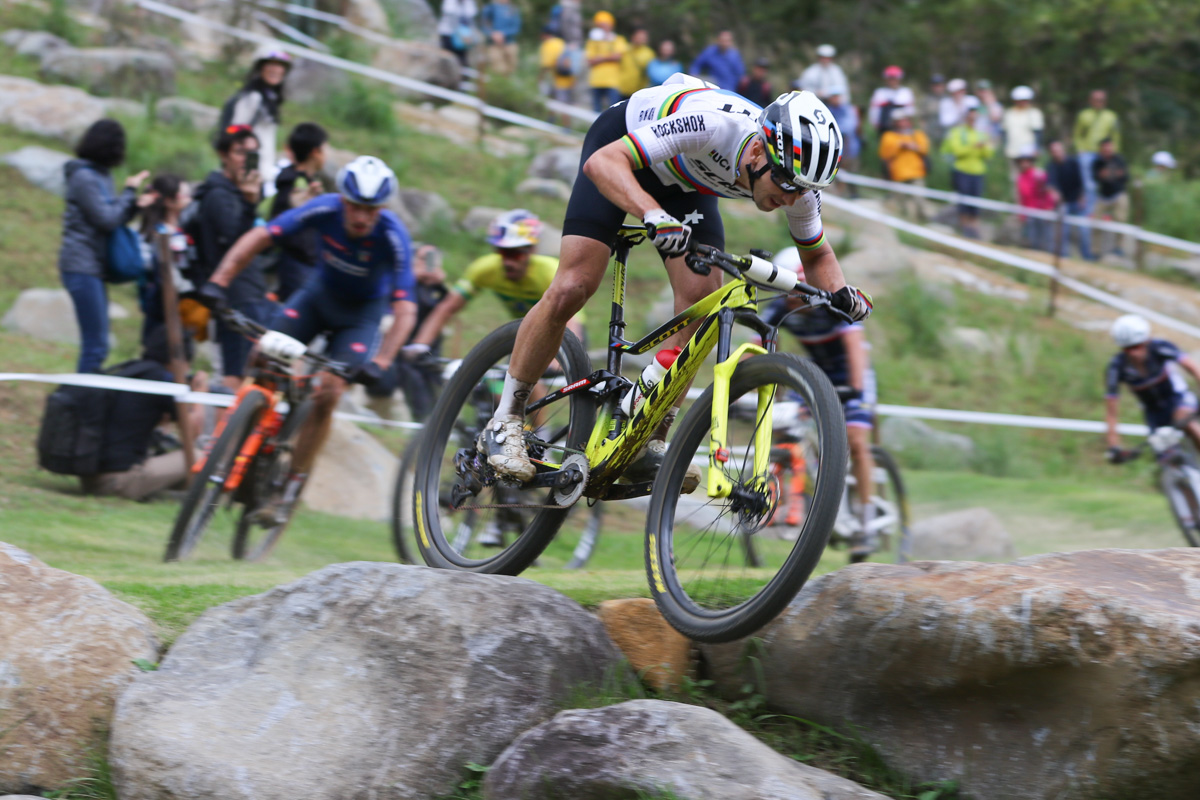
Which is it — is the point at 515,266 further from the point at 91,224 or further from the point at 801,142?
the point at 801,142

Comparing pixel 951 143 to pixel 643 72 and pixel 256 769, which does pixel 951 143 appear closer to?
pixel 643 72

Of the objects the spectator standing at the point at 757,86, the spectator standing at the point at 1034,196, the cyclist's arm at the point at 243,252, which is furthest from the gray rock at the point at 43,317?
the spectator standing at the point at 1034,196

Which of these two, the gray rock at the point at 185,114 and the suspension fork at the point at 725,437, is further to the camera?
the gray rock at the point at 185,114

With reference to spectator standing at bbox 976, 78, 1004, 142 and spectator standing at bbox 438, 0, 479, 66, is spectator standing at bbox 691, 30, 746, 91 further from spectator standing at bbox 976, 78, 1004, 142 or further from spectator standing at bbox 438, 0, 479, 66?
spectator standing at bbox 438, 0, 479, 66

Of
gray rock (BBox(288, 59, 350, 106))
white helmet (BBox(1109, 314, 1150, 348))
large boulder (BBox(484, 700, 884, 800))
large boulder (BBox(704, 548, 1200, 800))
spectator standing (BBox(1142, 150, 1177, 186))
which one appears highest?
spectator standing (BBox(1142, 150, 1177, 186))

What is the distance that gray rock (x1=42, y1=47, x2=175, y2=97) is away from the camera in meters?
16.5

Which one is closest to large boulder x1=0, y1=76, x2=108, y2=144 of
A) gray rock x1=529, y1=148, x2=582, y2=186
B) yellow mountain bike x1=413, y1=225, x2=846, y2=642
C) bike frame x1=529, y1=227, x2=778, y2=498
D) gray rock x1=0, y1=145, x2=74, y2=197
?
gray rock x1=0, y1=145, x2=74, y2=197

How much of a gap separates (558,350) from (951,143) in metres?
14.5

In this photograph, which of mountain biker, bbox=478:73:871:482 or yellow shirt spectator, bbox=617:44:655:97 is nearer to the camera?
mountain biker, bbox=478:73:871:482

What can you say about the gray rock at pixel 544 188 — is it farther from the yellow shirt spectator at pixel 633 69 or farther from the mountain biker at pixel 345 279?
the mountain biker at pixel 345 279

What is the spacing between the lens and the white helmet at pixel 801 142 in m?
3.85

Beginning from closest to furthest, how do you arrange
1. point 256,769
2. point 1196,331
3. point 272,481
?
point 256,769 < point 272,481 < point 1196,331

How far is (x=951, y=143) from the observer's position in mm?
17953

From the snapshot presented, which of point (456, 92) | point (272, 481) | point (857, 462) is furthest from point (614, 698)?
point (456, 92)
